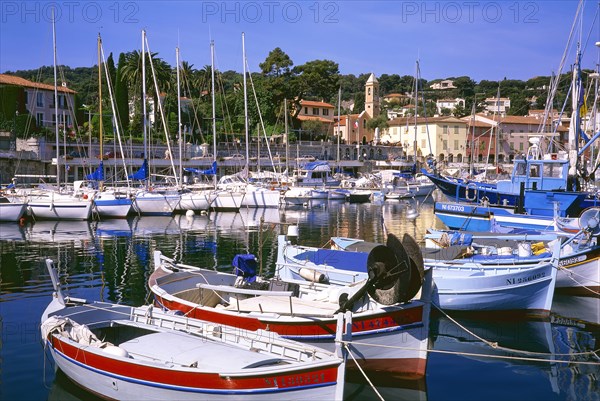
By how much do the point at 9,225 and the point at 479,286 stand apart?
3363 centimetres

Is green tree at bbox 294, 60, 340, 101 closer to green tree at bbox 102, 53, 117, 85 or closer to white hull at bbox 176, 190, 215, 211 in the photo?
green tree at bbox 102, 53, 117, 85

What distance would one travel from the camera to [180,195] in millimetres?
47938

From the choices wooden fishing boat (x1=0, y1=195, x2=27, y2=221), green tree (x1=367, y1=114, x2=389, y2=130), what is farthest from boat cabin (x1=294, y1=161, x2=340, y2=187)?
green tree (x1=367, y1=114, x2=389, y2=130)

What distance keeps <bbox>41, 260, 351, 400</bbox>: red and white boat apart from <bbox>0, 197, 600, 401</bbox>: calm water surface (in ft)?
3.76

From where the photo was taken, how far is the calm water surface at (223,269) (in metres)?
12.5

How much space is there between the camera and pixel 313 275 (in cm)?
1584

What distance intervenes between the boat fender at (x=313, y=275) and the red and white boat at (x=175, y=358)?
4.06m

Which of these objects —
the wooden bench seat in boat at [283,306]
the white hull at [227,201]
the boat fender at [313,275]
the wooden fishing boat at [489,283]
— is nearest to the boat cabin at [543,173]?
the wooden fishing boat at [489,283]

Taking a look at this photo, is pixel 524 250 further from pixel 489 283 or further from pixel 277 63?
pixel 277 63

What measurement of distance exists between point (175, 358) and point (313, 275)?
5.73 m

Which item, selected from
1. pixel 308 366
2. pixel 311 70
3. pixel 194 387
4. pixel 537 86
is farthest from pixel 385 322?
pixel 537 86

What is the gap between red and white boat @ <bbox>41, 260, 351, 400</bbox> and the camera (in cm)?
959

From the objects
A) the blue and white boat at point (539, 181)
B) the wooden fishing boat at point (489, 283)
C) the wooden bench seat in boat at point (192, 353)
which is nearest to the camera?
the wooden bench seat in boat at point (192, 353)

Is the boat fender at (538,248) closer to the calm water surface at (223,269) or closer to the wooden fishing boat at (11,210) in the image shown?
the calm water surface at (223,269)
